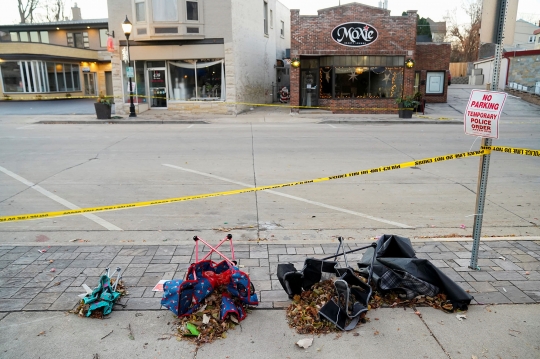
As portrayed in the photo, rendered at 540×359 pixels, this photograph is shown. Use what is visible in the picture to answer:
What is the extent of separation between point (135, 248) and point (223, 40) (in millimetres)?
20490

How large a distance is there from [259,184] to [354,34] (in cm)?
1750

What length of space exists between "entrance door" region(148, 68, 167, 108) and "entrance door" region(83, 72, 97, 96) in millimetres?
18585

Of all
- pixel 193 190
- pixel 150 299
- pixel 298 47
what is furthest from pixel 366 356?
pixel 298 47

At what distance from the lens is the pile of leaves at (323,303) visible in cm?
379

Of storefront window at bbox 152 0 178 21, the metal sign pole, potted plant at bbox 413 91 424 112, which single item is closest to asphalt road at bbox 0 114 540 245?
the metal sign pole

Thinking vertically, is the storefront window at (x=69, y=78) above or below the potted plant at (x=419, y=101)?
above

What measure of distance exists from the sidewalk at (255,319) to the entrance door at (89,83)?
40.2m

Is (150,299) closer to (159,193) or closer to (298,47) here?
(159,193)

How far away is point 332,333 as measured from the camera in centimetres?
370

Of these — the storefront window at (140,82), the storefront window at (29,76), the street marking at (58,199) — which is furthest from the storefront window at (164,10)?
the storefront window at (29,76)

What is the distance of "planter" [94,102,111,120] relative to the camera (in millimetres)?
22484

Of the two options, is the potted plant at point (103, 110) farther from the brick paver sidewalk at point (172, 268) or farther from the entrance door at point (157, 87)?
the brick paver sidewalk at point (172, 268)

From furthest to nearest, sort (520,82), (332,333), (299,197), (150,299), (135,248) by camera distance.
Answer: (520,82) → (299,197) → (135,248) → (150,299) → (332,333)

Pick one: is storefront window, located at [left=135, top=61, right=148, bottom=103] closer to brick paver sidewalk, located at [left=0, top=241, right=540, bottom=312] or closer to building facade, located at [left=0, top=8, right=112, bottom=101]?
building facade, located at [left=0, top=8, right=112, bottom=101]
